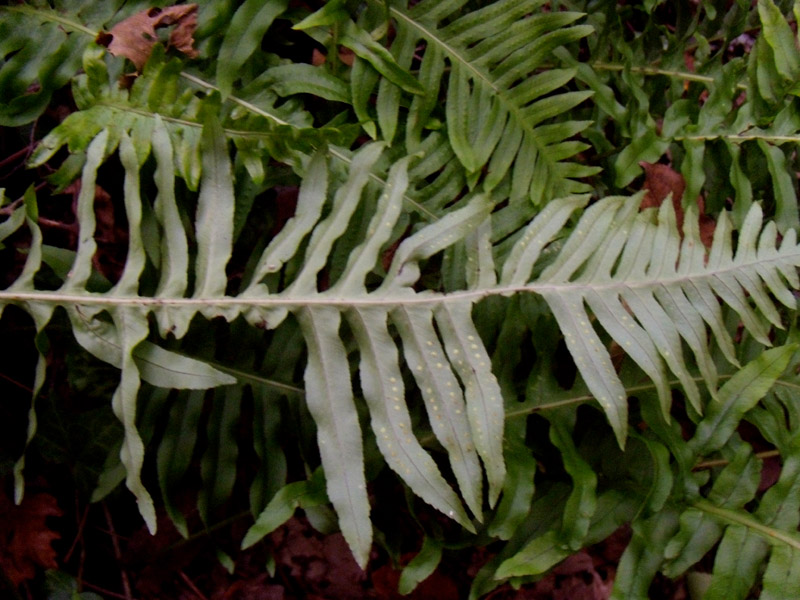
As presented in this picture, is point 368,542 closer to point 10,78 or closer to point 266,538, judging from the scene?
point 266,538

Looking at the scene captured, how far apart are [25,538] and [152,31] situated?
4.07 feet

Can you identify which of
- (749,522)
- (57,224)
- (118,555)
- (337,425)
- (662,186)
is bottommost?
(118,555)

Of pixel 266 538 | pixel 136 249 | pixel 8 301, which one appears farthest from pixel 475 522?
pixel 8 301

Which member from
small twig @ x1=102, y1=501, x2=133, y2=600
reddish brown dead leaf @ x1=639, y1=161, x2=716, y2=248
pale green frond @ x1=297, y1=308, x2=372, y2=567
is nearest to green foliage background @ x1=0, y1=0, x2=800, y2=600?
pale green frond @ x1=297, y1=308, x2=372, y2=567

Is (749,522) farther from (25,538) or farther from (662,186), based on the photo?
(25,538)

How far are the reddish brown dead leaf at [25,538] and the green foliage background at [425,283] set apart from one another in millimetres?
286

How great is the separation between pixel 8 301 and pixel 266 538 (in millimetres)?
940

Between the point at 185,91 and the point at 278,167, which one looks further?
the point at 278,167

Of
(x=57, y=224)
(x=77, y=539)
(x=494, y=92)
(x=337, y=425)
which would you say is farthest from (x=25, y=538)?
(x=494, y=92)

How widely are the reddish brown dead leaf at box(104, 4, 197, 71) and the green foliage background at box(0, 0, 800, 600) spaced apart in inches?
1.2

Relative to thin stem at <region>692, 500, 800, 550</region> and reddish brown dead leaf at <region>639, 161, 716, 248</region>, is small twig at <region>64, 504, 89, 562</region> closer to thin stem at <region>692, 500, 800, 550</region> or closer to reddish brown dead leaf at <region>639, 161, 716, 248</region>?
thin stem at <region>692, 500, 800, 550</region>

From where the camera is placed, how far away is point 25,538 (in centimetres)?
163

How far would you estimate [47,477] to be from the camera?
1.74 meters

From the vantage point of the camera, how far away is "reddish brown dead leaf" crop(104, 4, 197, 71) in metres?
1.50
